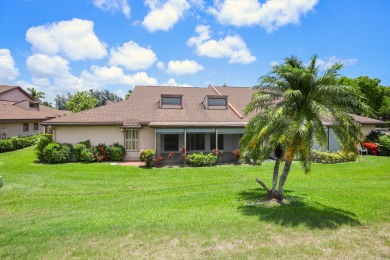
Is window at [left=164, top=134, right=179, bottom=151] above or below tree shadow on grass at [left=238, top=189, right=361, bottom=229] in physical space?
above

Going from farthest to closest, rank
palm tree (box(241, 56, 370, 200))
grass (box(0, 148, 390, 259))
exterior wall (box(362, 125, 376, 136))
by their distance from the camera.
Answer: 1. exterior wall (box(362, 125, 376, 136))
2. palm tree (box(241, 56, 370, 200))
3. grass (box(0, 148, 390, 259))

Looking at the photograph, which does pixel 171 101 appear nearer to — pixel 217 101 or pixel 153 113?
pixel 153 113

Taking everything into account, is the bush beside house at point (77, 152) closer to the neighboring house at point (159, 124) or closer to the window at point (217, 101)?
the neighboring house at point (159, 124)

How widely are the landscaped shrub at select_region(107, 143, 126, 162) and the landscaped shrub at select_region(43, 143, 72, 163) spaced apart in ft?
9.69

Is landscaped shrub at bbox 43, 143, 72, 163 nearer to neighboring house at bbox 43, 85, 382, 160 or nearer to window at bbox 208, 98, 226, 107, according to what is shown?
neighboring house at bbox 43, 85, 382, 160

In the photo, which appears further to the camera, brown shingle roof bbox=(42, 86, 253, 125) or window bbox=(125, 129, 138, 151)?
window bbox=(125, 129, 138, 151)

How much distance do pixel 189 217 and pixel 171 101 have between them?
1614cm

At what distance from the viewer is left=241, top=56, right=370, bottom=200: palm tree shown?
841 centimetres

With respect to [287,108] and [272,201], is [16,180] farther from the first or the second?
[287,108]

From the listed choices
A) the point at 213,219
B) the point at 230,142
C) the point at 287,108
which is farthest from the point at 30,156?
the point at 287,108

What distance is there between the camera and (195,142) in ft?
75.0

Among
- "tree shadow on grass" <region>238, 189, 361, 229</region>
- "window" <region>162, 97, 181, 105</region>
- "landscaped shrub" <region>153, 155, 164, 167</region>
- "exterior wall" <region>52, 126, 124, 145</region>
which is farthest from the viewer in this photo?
"window" <region>162, 97, 181, 105</region>

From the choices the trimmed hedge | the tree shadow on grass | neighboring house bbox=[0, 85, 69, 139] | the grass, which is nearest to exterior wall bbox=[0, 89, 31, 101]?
neighboring house bbox=[0, 85, 69, 139]

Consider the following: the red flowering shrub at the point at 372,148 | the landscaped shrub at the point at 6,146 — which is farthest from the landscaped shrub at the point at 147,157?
the red flowering shrub at the point at 372,148
